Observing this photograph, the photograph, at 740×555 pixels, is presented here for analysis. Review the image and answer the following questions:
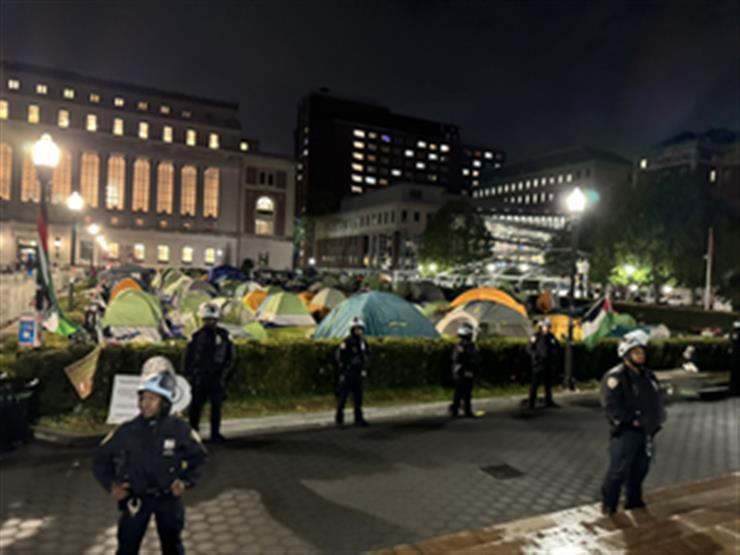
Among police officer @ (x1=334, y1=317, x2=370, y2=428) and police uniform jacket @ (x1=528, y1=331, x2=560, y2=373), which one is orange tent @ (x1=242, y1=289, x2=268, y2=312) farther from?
police officer @ (x1=334, y1=317, x2=370, y2=428)

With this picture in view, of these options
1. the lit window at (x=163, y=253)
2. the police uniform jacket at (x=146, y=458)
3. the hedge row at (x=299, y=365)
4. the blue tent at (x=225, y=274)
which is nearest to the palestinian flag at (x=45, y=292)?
the hedge row at (x=299, y=365)

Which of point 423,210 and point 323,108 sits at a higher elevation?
point 323,108

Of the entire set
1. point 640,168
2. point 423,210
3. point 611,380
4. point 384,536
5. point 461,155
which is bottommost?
point 384,536

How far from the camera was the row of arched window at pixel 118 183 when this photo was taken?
7350cm

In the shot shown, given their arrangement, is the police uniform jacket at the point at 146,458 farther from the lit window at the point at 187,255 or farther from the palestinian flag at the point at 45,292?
the lit window at the point at 187,255

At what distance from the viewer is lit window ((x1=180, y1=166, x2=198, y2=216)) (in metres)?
83.5

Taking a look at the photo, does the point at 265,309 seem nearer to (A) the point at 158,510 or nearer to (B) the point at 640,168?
(A) the point at 158,510

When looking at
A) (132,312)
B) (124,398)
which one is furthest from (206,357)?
(132,312)

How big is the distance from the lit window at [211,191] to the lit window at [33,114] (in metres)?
22.4

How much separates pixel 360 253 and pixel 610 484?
101501 mm

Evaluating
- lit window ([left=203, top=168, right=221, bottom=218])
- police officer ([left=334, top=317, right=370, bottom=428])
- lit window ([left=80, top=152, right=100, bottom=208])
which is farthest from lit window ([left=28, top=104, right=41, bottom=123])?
police officer ([left=334, top=317, right=370, bottom=428])

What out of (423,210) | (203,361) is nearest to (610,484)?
(203,361)

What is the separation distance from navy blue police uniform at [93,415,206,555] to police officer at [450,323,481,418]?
279 inches

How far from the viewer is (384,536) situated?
5.59m
